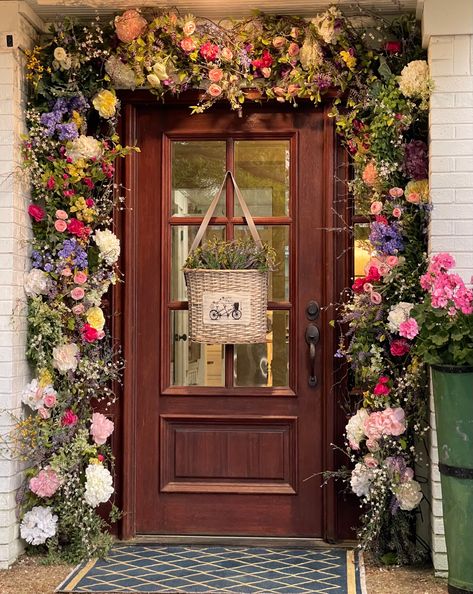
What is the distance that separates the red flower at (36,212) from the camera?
396 cm

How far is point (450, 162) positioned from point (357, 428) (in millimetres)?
1212

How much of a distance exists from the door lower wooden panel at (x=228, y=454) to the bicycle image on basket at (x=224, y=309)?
52 cm

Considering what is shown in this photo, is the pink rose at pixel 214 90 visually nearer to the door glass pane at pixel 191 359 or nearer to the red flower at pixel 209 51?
the red flower at pixel 209 51

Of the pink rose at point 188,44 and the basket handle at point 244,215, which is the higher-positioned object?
the pink rose at point 188,44

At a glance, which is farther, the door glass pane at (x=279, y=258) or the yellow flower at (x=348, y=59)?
the door glass pane at (x=279, y=258)

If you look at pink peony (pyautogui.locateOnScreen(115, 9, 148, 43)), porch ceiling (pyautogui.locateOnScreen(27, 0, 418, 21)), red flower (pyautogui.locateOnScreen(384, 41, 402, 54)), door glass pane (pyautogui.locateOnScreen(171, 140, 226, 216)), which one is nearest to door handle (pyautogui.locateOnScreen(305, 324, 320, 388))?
door glass pane (pyautogui.locateOnScreen(171, 140, 226, 216))

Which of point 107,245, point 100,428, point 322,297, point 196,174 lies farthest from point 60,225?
point 322,297

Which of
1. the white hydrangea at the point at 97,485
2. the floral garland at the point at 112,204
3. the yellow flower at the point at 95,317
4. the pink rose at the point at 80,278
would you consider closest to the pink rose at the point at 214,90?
the floral garland at the point at 112,204

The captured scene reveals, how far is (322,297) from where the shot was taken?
13.4 ft

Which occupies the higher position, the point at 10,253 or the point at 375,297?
the point at 10,253

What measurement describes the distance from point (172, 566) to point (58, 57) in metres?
2.31

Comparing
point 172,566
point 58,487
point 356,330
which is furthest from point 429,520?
point 58,487

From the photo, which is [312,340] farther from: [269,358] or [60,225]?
[60,225]

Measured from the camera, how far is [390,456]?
377cm
